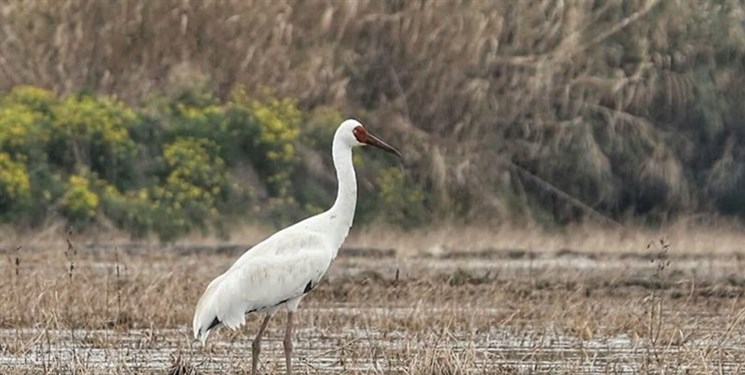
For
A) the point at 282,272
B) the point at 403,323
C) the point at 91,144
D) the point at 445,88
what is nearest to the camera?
the point at 282,272

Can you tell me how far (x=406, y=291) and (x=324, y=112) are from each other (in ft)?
37.9

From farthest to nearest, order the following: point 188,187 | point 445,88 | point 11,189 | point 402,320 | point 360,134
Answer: point 445,88, point 188,187, point 11,189, point 402,320, point 360,134

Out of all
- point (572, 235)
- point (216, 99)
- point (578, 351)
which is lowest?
point (572, 235)

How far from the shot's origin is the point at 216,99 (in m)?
27.2

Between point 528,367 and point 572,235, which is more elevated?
point 528,367

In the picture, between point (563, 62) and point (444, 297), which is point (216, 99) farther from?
point (444, 297)

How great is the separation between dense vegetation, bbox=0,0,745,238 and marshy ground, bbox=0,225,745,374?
5323mm

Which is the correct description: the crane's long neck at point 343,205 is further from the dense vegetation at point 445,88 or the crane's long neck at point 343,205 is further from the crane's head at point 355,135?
the dense vegetation at point 445,88

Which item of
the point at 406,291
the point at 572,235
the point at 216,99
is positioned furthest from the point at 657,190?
the point at 406,291

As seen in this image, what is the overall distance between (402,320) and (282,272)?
2801mm

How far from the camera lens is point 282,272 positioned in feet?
36.0

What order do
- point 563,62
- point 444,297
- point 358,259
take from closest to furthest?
point 444,297
point 358,259
point 563,62

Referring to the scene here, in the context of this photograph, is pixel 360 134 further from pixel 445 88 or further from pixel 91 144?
pixel 445 88

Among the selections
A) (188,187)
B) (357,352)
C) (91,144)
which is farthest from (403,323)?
(91,144)
